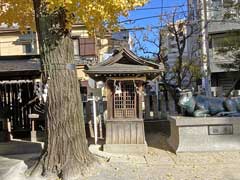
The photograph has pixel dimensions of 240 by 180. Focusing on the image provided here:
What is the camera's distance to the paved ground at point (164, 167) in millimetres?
7734

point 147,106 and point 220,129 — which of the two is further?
point 147,106

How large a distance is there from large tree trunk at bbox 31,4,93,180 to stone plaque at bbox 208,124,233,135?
13.7 feet

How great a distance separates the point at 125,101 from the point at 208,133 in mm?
2753

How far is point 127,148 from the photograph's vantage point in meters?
10.8

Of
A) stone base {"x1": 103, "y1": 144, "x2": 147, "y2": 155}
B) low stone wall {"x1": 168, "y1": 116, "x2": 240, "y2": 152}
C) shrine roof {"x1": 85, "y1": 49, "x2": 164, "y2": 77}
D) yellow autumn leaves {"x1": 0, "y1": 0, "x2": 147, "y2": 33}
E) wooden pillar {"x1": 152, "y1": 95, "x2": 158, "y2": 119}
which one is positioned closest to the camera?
yellow autumn leaves {"x1": 0, "y1": 0, "x2": 147, "y2": 33}

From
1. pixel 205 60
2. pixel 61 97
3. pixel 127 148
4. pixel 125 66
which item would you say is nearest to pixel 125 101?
A: pixel 125 66

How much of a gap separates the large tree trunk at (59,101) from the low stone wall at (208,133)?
355 centimetres

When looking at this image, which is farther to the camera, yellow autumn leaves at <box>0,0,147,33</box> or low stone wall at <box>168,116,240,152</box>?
low stone wall at <box>168,116,240,152</box>

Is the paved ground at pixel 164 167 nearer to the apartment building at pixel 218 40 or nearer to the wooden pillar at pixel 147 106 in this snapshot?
the wooden pillar at pixel 147 106

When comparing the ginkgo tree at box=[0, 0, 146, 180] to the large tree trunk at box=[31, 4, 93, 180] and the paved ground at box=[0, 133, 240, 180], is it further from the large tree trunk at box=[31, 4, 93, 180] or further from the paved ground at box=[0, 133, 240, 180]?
the paved ground at box=[0, 133, 240, 180]

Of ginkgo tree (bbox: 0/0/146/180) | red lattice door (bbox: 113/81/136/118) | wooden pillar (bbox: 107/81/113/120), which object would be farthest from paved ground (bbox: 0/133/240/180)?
wooden pillar (bbox: 107/81/113/120)

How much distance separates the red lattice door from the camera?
11297 mm

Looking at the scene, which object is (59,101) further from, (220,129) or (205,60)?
(205,60)

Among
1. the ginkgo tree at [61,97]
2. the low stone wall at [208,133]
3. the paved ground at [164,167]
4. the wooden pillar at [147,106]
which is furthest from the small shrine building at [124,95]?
the wooden pillar at [147,106]
